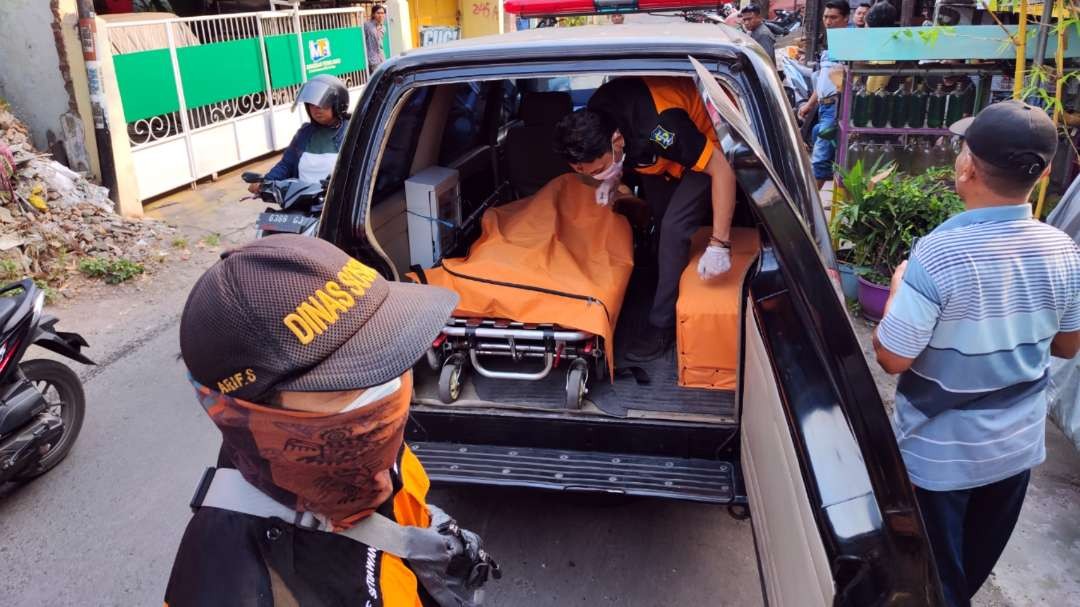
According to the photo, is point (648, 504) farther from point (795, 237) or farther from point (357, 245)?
point (795, 237)

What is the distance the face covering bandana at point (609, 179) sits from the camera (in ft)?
11.4

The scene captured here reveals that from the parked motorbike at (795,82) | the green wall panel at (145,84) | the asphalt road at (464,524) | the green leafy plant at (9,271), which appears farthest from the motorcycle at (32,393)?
the parked motorbike at (795,82)

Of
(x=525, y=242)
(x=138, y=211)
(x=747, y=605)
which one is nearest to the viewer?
(x=747, y=605)

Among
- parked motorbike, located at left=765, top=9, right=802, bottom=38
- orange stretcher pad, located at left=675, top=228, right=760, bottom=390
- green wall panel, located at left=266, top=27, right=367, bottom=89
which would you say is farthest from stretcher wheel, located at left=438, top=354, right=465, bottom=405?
parked motorbike, located at left=765, top=9, right=802, bottom=38

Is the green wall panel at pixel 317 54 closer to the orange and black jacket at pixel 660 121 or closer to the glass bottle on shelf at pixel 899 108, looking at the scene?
the glass bottle on shelf at pixel 899 108

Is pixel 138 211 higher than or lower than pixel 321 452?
lower

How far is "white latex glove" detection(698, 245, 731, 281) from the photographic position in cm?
299

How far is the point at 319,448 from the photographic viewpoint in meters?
1.16

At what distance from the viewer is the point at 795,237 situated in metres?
1.29

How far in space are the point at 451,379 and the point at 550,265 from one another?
0.67m

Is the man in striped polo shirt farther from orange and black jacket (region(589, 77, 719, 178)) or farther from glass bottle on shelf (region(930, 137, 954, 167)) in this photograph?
glass bottle on shelf (region(930, 137, 954, 167))

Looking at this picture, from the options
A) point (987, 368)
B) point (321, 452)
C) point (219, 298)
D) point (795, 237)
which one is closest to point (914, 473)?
point (987, 368)

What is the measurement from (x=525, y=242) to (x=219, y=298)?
2.47 m

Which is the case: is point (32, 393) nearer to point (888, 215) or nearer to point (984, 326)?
point (984, 326)
